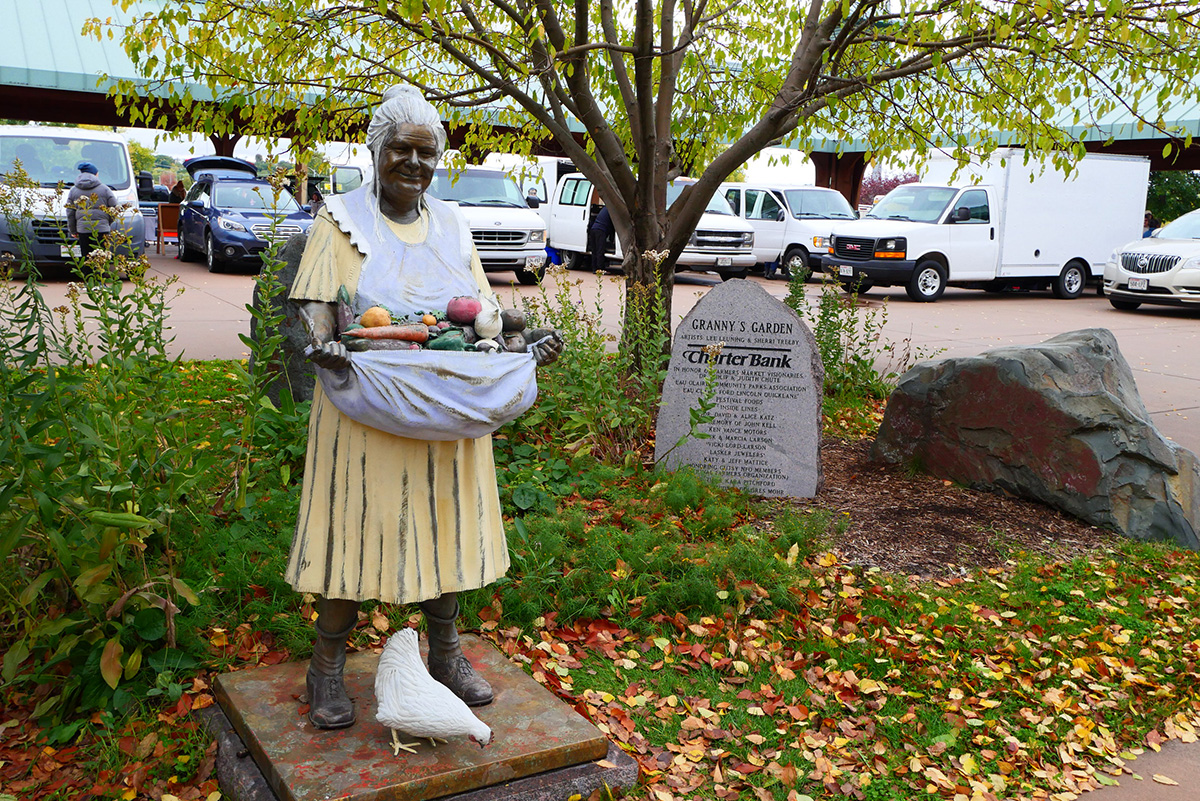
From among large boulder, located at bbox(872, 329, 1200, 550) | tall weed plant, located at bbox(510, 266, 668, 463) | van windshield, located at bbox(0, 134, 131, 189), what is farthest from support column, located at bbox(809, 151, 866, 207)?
tall weed plant, located at bbox(510, 266, 668, 463)

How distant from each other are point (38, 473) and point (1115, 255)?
59.5 ft

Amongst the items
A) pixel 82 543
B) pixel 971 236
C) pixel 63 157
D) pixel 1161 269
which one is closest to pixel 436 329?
pixel 82 543

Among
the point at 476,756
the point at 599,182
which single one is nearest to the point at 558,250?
the point at 599,182

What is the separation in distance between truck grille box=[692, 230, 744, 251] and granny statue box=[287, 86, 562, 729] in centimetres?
1679

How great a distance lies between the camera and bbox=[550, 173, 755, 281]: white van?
63.8ft

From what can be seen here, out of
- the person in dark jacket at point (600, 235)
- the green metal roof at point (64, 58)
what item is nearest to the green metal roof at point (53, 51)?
the green metal roof at point (64, 58)

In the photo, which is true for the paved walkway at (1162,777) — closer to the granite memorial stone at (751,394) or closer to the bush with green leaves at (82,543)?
the granite memorial stone at (751,394)

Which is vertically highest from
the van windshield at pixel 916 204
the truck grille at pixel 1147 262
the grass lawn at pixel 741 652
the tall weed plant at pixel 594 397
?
the van windshield at pixel 916 204

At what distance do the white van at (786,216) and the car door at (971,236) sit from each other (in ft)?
9.08

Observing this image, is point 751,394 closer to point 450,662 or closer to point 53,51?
point 450,662

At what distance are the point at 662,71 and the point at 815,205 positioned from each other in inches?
563

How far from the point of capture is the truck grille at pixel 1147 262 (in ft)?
55.1

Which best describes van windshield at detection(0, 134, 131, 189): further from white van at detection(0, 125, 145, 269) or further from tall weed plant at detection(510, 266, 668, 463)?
tall weed plant at detection(510, 266, 668, 463)

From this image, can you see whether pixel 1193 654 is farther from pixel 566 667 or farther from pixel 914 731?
pixel 566 667
